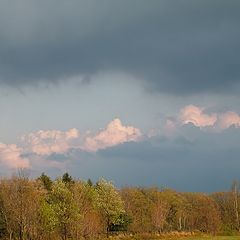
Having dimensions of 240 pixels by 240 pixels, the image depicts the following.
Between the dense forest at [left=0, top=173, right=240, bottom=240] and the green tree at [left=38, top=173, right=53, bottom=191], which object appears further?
the green tree at [left=38, top=173, right=53, bottom=191]

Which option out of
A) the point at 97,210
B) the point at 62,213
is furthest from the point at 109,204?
the point at 62,213

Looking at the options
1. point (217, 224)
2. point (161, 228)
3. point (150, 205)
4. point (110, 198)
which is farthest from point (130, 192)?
point (110, 198)

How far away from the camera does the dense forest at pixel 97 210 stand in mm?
82062

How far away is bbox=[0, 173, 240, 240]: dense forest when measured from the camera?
8206cm

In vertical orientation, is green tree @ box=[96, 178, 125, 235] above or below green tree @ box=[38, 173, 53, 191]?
A: below

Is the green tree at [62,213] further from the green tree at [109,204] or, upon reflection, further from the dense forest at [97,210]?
the green tree at [109,204]

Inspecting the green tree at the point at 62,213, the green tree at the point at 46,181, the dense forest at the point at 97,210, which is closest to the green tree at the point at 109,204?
the dense forest at the point at 97,210

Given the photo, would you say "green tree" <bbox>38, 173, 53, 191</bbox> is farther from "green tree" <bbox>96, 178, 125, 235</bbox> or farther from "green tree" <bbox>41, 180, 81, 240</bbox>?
"green tree" <bbox>41, 180, 81, 240</bbox>

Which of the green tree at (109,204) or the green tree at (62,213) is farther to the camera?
the green tree at (109,204)

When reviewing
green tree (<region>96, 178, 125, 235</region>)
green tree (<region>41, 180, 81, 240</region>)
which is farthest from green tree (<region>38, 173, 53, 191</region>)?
green tree (<region>41, 180, 81, 240</region>)

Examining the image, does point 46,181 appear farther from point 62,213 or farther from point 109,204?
point 62,213

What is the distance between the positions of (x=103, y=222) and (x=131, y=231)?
1831 centimetres

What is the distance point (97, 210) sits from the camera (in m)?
106

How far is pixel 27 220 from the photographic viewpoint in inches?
3204
